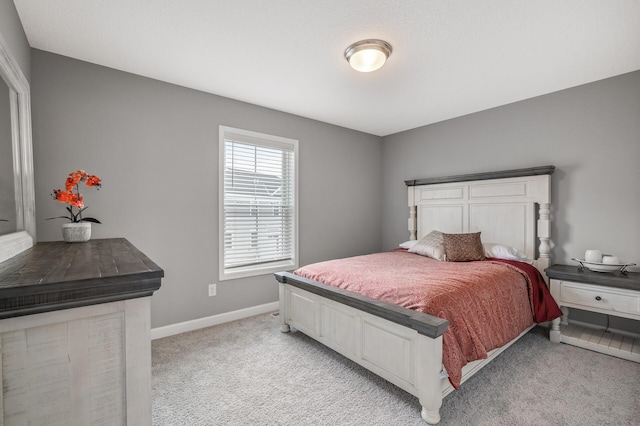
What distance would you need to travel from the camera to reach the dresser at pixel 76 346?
75cm

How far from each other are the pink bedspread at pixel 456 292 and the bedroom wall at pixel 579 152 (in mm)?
957

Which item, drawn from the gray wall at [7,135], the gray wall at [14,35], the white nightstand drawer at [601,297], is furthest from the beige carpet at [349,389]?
the gray wall at [14,35]

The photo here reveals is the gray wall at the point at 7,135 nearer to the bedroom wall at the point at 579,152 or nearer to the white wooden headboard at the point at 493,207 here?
the white wooden headboard at the point at 493,207

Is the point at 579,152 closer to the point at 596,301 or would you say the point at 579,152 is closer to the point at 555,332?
the point at 596,301

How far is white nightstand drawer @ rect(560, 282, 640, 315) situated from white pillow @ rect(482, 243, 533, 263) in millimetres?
461

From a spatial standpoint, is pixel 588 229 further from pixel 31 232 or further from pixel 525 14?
pixel 31 232

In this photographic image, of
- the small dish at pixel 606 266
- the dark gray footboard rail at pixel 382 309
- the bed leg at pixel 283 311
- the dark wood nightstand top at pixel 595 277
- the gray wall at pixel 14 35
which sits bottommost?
the bed leg at pixel 283 311

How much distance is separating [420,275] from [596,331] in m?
1.98

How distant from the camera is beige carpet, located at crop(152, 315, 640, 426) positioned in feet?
5.81

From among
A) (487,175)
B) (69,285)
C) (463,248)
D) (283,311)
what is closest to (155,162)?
(283,311)

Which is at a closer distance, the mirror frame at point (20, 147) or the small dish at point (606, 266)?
the mirror frame at point (20, 147)

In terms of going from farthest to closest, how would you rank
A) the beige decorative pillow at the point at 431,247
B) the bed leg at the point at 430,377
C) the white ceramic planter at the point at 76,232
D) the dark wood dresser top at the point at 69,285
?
1. the beige decorative pillow at the point at 431,247
2. the white ceramic planter at the point at 76,232
3. the bed leg at the point at 430,377
4. the dark wood dresser top at the point at 69,285

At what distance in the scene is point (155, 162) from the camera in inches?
113

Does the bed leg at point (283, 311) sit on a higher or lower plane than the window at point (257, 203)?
lower
